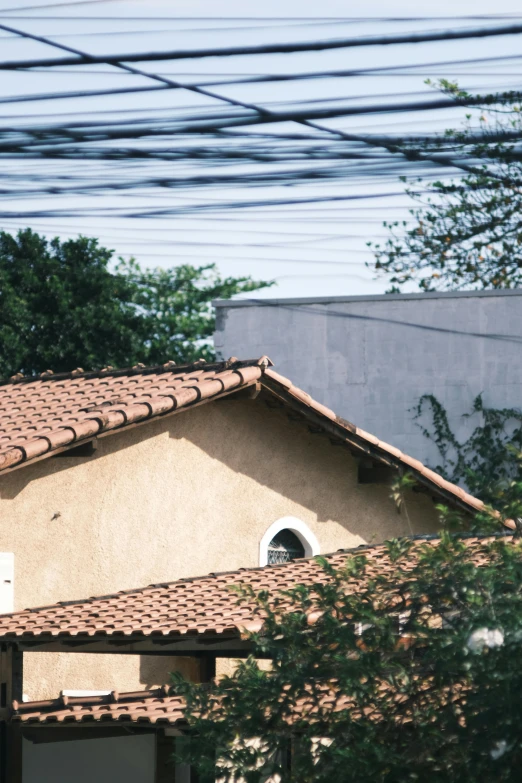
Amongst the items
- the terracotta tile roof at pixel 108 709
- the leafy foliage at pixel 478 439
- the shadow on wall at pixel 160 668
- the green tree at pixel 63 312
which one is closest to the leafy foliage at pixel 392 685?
the terracotta tile roof at pixel 108 709

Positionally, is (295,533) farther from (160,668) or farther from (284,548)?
(160,668)

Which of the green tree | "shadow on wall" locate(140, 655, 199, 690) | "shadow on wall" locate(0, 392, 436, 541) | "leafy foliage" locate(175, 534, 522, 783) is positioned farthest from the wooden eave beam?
the green tree

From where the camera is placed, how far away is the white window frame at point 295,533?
14633 millimetres

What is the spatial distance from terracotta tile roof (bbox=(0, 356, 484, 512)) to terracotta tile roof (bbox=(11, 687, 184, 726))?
7.81 ft

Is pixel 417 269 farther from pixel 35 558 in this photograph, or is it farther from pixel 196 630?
pixel 196 630

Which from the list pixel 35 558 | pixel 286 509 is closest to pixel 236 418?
pixel 286 509

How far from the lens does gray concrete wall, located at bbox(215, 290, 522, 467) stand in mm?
19797

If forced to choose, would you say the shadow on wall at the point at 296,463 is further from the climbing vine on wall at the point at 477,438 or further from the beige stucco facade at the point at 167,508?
the climbing vine on wall at the point at 477,438

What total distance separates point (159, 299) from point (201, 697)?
1485 inches

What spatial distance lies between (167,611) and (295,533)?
418 centimetres

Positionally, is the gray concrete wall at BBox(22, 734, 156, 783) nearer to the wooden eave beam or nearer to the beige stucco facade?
the beige stucco facade

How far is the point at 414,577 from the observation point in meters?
6.20

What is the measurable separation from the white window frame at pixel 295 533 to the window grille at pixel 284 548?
0.07 metres

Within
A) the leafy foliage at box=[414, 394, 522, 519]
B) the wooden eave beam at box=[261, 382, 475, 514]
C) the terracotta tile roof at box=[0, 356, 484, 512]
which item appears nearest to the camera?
the terracotta tile roof at box=[0, 356, 484, 512]
